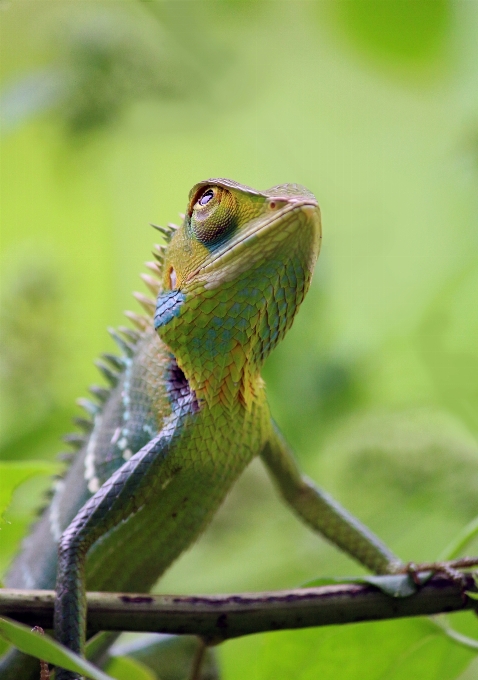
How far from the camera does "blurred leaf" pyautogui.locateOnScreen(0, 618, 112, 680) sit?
0.95 meters

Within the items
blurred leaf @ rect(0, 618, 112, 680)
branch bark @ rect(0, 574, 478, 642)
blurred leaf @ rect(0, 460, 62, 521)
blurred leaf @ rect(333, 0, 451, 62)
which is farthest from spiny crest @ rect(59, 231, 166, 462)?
blurred leaf @ rect(333, 0, 451, 62)

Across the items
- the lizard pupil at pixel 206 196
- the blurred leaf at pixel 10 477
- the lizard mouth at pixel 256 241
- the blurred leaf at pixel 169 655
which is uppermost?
the lizard pupil at pixel 206 196

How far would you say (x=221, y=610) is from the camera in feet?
4.59

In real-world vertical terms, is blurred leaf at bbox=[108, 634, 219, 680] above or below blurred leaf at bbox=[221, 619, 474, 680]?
above

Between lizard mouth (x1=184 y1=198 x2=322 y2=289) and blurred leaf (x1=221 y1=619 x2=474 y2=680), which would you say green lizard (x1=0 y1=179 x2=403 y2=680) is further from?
blurred leaf (x1=221 y1=619 x2=474 y2=680)

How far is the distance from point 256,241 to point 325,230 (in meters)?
2.10

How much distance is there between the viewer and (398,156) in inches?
149

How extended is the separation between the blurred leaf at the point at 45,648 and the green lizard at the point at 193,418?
1.33ft

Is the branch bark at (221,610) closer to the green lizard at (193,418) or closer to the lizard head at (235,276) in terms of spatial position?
the green lizard at (193,418)

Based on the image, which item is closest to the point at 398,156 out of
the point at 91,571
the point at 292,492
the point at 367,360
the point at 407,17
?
the point at 407,17

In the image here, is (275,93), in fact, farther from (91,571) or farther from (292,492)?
(91,571)

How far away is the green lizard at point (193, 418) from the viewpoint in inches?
57.3

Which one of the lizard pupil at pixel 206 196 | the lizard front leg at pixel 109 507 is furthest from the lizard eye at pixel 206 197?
the lizard front leg at pixel 109 507

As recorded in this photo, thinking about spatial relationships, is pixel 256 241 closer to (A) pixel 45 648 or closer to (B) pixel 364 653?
(A) pixel 45 648
